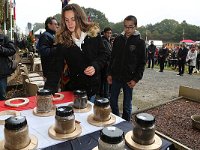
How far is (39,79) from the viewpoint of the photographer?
655cm

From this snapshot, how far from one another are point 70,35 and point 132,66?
1.48 m

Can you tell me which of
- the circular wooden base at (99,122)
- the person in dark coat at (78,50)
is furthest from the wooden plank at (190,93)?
the circular wooden base at (99,122)

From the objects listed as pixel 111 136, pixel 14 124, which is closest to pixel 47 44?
pixel 14 124

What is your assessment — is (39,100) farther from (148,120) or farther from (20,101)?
(148,120)

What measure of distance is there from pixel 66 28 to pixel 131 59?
1.48m

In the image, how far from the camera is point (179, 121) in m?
4.80

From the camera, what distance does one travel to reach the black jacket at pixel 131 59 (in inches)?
142

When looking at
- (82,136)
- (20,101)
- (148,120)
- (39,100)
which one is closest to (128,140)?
(148,120)

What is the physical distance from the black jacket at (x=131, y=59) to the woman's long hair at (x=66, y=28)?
4.24 feet

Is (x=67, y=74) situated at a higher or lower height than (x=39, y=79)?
higher

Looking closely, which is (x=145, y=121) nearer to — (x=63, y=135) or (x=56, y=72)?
(x=63, y=135)

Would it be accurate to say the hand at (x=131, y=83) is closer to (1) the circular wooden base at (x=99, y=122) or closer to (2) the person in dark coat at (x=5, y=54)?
(1) the circular wooden base at (x=99, y=122)

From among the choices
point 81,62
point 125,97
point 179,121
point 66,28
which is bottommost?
point 179,121

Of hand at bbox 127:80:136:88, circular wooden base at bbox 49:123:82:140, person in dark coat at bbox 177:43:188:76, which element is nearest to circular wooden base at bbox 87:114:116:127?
circular wooden base at bbox 49:123:82:140
